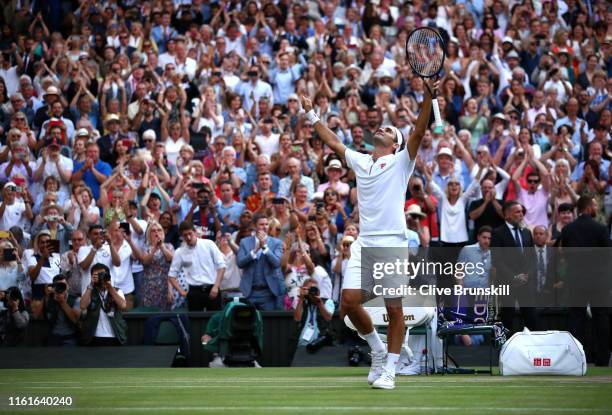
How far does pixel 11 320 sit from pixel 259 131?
630cm

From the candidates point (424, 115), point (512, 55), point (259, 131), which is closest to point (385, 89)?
point (259, 131)

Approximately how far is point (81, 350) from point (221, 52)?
9.09 m

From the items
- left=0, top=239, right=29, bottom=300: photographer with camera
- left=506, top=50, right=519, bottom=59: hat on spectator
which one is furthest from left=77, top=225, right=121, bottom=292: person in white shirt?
left=506, top=50, right=519, bottom=59: hat on spectator

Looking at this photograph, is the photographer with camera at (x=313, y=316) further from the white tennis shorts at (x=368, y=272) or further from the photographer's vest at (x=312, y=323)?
the white tennis shorts at (x=368, y=272)

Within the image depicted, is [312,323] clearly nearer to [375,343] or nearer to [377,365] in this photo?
[375,343]

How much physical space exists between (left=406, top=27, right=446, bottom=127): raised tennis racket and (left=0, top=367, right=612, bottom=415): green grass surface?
2318mm

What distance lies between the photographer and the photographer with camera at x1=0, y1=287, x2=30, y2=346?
14.9m

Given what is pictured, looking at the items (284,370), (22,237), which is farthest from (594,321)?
(22,237)

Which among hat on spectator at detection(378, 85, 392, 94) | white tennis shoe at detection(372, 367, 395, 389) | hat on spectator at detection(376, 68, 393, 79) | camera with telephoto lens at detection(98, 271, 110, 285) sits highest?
hat on spectator at detection(376, 68, 393, 79)

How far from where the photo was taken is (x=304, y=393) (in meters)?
8.99

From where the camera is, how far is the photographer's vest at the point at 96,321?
14.8m

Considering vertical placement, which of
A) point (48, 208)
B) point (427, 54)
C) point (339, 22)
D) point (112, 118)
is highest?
point (339, 22)

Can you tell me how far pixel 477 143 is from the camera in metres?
19.7

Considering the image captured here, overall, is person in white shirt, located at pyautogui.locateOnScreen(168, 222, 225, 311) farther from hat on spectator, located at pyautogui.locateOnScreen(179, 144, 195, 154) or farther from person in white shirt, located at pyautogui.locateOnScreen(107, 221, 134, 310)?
hat on spectator, located at pyautogui.locateOnScreen(179, 144, 195, 154)
